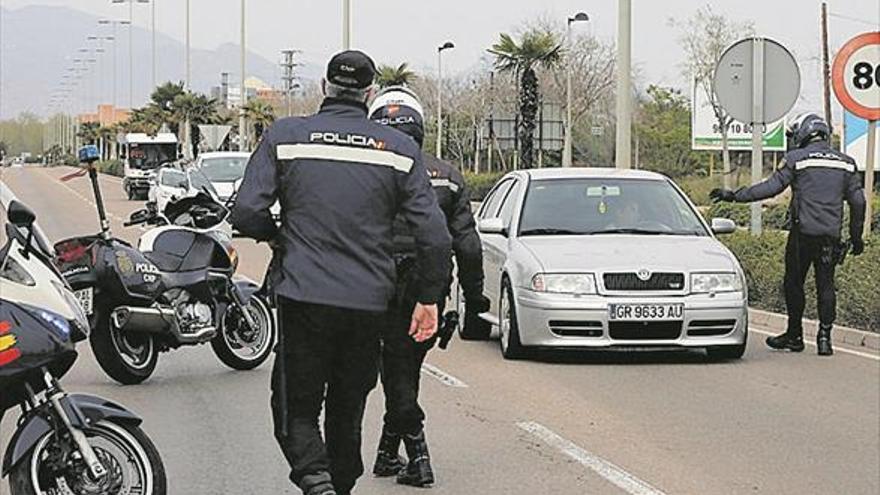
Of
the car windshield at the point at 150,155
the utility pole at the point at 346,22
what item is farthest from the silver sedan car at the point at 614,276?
the car windshield at the point at 150,155

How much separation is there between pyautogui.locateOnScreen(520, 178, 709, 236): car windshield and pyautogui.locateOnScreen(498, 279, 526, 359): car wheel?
0.67 meters

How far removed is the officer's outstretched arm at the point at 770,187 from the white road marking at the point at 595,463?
12.5 ft

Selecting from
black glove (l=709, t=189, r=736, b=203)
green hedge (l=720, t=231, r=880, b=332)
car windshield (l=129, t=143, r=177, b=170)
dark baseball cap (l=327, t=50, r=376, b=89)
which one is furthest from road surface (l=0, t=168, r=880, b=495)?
car windshield (l=129, t=143, r=177, b=170)

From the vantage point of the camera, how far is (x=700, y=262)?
12141 mm

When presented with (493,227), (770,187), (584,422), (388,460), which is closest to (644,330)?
(493,227)

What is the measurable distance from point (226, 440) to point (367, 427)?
3.03ft

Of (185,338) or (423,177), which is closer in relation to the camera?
(423,177)

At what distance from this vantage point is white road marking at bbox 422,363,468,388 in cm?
1137

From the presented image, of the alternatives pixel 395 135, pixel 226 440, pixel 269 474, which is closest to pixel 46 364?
pixel 395 135

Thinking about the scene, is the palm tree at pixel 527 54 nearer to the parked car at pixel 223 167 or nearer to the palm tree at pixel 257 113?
the parked car at pixel 223 167

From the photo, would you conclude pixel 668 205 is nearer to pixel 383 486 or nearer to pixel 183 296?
pixel 183 296

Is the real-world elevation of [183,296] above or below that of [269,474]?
above

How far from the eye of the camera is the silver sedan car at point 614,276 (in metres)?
11.9

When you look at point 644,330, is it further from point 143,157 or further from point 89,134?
point 89,134
